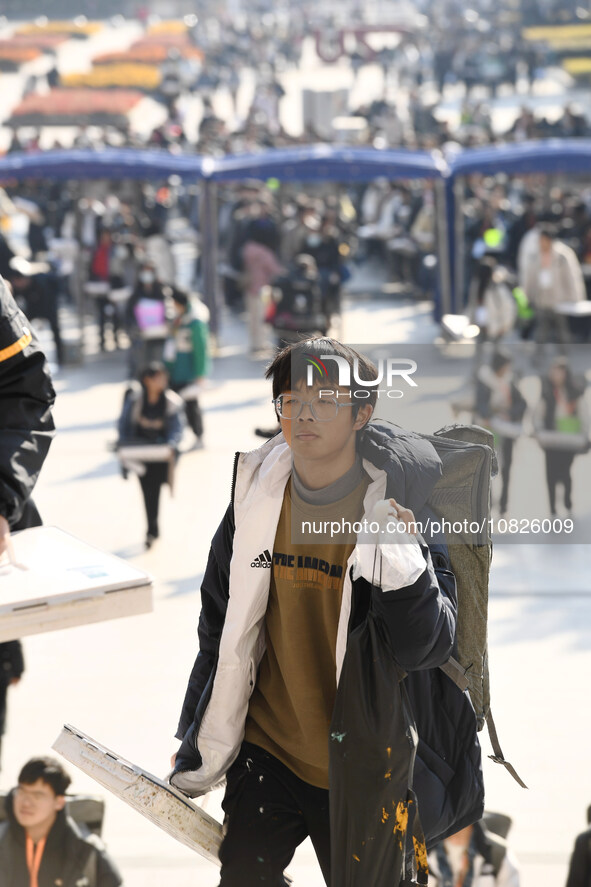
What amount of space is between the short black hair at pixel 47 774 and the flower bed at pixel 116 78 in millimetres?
46591

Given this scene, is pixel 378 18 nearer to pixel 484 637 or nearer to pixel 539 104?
pixel 539 104

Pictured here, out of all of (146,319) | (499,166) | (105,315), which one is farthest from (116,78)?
(146,319)

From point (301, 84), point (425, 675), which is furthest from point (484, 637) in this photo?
point (301, 84)

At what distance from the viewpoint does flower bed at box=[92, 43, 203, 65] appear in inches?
2124

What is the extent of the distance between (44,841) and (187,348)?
7.01 meters

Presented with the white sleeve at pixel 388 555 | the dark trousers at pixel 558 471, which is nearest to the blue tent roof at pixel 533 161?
the dark trousers at pixel 558 471

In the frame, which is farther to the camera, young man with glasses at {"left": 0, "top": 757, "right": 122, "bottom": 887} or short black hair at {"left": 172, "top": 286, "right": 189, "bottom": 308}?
short black hair at {"left": 172, "top": 286, "right": 189, "bottom": 308}

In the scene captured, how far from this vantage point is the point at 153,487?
922 centimetres

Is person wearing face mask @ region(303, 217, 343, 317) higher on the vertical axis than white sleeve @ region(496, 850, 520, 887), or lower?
lower

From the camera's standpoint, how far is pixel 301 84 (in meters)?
51.3

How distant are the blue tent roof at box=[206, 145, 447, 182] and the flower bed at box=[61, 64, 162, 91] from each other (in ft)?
109

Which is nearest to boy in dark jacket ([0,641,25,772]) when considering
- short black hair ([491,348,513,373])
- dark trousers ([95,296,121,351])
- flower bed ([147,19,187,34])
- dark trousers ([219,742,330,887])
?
dark trousers ([219,742,330,887])

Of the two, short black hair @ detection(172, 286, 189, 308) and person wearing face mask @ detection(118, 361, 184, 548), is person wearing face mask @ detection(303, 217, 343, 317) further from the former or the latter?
person wearing face mask @ detection(118, 361, 184, 548)

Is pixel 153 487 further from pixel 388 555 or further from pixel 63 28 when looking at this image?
pixel 63 28
